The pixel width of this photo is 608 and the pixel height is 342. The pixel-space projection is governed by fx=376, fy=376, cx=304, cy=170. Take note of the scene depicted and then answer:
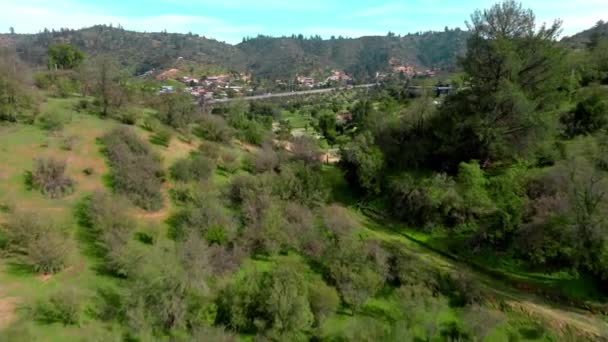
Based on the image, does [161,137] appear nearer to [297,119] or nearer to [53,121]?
[53,121]

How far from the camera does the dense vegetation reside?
12.9 meters

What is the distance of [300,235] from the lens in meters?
17.9

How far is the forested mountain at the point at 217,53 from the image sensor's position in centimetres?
13212

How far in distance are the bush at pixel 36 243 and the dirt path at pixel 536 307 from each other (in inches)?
612

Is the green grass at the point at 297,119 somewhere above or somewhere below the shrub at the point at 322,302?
above

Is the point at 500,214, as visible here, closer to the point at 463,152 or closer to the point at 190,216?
the point at 463,152

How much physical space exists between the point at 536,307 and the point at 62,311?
17.0 meters

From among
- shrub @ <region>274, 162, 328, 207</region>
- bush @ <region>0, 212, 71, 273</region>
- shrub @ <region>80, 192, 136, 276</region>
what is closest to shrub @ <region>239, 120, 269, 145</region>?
shrub @ <region>274, 162, 328, 207</region>

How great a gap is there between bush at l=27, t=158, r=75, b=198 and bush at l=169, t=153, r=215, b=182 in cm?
532

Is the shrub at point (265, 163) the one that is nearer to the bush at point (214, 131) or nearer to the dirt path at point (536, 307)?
the bush at point (214, 131)

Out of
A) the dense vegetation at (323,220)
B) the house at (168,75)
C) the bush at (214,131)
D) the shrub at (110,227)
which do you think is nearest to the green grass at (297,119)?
the bush at (214,131)

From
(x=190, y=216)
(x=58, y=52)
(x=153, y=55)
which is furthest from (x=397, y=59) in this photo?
(x=190, y=216)

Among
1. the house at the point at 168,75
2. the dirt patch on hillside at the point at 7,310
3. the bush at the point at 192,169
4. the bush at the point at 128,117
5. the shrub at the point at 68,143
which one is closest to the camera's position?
the dirt patch on hillside at the point at 7,310

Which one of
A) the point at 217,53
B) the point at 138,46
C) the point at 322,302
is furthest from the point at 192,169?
the point at 217,53
